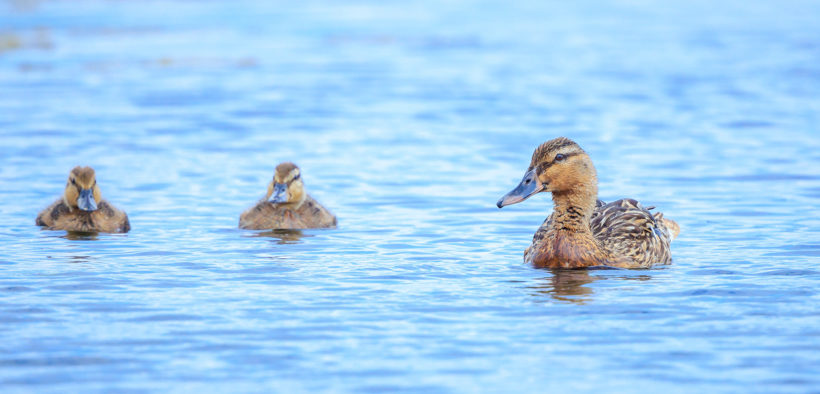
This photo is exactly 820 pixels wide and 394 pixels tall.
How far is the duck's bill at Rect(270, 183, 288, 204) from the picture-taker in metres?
12.2

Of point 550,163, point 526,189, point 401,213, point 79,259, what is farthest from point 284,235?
point 550,163

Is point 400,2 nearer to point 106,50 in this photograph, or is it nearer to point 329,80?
point 106,50

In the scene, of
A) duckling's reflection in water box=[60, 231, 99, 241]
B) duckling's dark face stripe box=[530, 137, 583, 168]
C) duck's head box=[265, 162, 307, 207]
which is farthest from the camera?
duck's head box=[265, 162, 307, 207]

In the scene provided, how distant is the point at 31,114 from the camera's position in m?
20.0

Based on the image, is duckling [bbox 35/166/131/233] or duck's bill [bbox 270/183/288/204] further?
duck's bill [bbox 270/183/288/204]

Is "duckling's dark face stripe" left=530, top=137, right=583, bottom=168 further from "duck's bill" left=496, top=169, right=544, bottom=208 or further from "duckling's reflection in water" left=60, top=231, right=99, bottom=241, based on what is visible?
"duckling's reflection in water" left=60, top=231, right=99, bottom=241

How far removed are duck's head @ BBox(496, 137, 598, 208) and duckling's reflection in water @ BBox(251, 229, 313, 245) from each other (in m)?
2.30

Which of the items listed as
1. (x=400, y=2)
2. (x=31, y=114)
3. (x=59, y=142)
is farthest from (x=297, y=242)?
(x=400, y=2)

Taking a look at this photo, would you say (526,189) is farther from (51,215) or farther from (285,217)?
(51,215)

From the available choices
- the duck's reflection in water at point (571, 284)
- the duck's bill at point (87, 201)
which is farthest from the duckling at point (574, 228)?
the duck's bill at point (87, 201)

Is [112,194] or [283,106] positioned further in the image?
[283,106]

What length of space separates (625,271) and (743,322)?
1.90 meters

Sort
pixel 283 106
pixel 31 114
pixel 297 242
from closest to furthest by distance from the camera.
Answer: pixel 297 242, pixel 31 114, pixel 283 106

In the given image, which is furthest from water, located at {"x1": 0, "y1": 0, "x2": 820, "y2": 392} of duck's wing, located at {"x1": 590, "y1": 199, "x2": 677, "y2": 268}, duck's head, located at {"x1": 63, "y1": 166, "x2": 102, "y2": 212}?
duck's head, located at {"x1": 63, "y1": 166, "x2": 102, "y2": 212}
